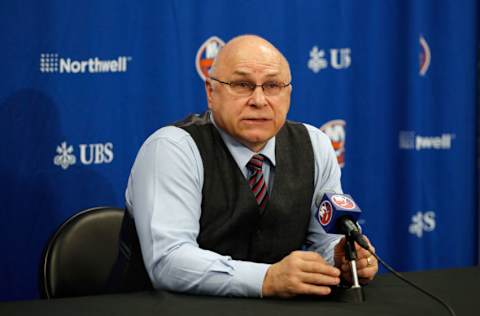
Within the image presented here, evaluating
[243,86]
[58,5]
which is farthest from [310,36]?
[243,86]

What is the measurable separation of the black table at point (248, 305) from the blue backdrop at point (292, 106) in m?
1.46

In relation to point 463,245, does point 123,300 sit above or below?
above

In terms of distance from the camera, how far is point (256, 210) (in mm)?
2154

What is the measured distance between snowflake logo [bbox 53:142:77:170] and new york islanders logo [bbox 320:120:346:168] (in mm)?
1320

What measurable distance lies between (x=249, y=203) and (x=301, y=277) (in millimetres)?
474

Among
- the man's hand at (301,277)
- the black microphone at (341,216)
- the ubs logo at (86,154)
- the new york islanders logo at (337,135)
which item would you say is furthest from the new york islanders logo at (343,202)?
the new york islanders logo at (337,135)

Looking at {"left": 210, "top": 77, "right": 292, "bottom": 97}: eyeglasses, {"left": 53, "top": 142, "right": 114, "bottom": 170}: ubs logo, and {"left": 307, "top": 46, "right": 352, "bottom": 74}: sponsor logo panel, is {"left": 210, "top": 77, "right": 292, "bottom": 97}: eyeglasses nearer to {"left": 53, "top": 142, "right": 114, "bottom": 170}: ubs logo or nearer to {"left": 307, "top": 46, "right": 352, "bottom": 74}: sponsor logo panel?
Answer: {"left": 53, "top": 142, "right": 114, "bottom": 170}: ubs logo

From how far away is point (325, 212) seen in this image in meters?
1.77

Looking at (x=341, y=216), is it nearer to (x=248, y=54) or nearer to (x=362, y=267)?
(x=362, y=267)

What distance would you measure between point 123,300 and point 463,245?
2877 millimetres

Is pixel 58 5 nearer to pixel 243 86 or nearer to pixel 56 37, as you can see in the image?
pixel 56 37

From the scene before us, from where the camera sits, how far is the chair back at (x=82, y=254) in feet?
7.63

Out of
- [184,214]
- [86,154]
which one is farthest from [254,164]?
[86,154]

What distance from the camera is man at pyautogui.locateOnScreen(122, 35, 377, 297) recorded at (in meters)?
1.93
